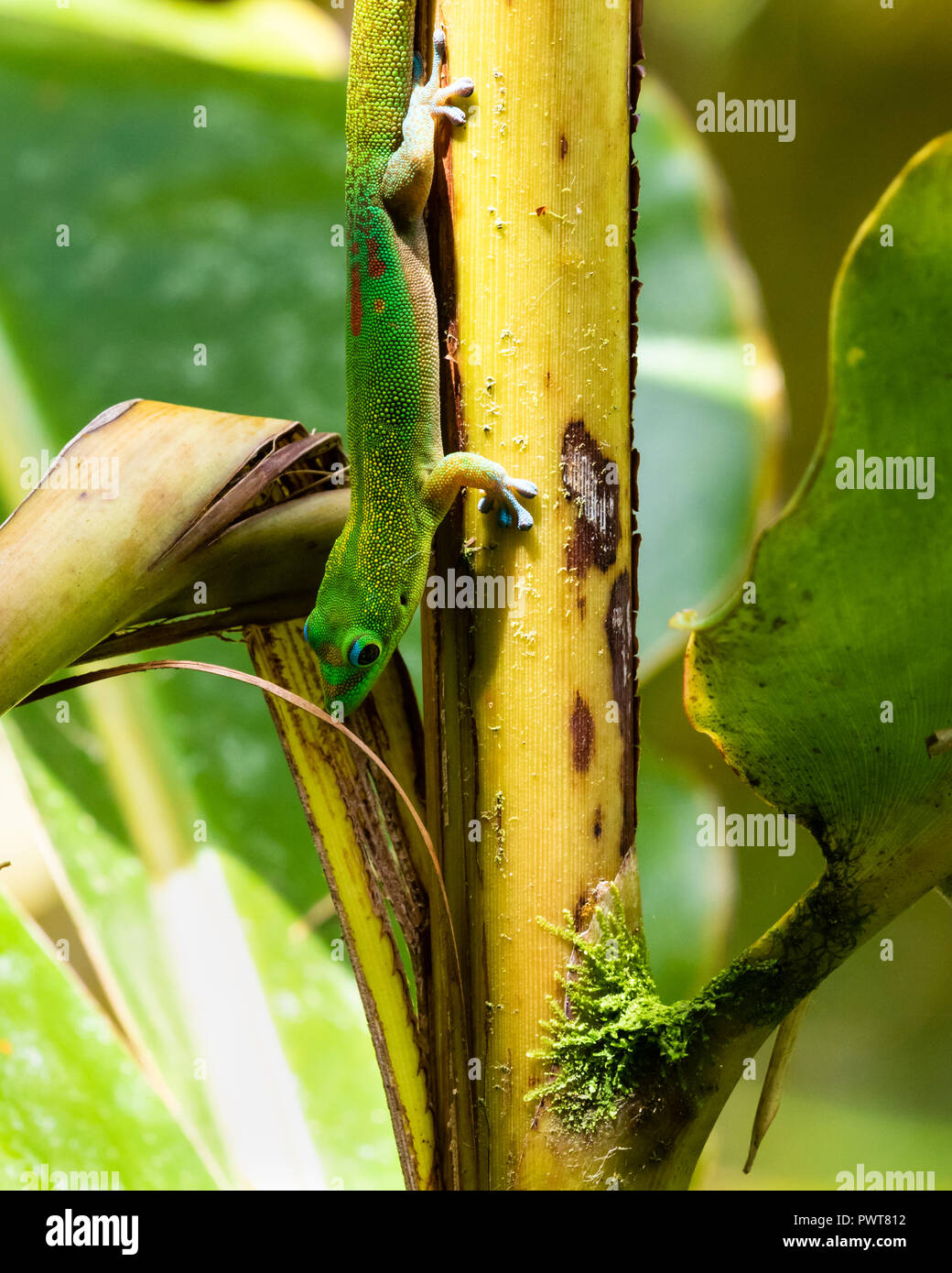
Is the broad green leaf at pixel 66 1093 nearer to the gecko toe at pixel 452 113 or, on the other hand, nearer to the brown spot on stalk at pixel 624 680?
the brown spot on stalk at pixel 624 680

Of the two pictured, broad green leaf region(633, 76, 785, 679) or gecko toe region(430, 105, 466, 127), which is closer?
gecko toe region(430, 105, 466, 127)

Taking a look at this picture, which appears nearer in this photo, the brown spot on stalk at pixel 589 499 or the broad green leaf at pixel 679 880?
the brown spot on stalk at pixel 589 499

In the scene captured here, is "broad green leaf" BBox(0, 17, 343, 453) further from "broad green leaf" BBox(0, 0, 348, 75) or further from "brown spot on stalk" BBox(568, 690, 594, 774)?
"brown spot on stalk" BBox(568, 690, 594, 774)

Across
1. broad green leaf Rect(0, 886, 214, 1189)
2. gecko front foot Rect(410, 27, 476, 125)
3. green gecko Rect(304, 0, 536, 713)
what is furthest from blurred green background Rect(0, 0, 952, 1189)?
gecko front foot Rect(410, 27, 476, 125)

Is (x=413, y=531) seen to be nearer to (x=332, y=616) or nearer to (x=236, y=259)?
(x=332, y=616)

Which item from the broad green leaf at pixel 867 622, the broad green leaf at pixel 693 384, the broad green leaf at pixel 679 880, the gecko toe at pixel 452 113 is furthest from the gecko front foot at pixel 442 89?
the broad green leaf at pixel 679 880
